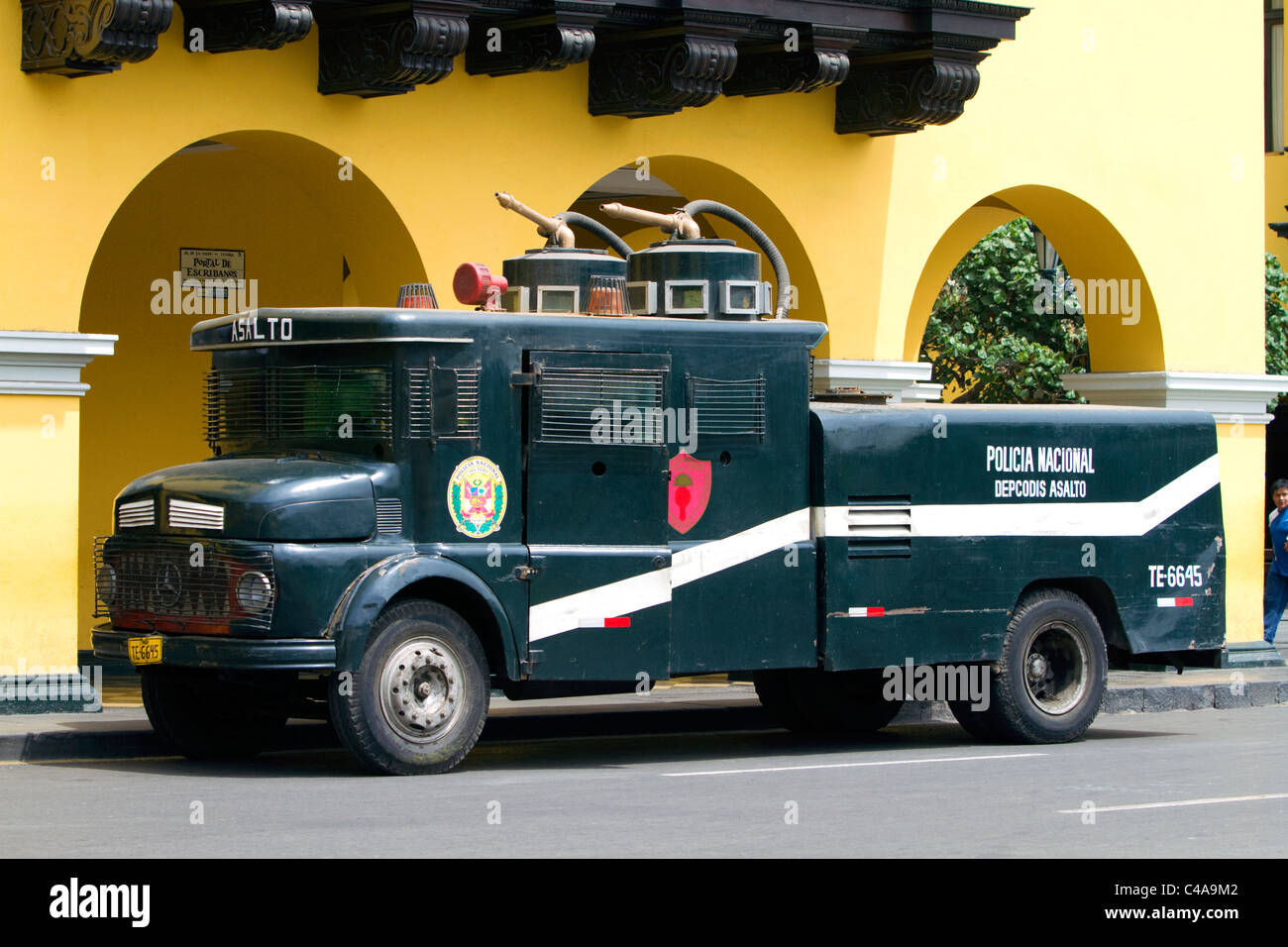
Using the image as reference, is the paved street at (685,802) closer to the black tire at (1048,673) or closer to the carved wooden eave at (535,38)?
the black tire at (1048,673)

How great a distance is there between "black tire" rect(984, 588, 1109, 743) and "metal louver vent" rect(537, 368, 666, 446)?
2742 millimetres

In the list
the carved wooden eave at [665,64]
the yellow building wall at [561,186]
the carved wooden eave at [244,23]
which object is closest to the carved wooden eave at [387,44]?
the yellow building wall at [561,186]

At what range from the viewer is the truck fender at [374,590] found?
1038cm

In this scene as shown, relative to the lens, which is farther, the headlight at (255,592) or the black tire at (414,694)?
the black tire at (414,694)

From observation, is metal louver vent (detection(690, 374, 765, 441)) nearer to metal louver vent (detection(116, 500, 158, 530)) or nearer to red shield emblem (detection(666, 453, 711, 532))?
red shield emblem (detection(666, 453, 711, 532))

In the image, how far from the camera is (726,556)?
38.3 ft

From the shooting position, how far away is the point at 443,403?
35.7 feet

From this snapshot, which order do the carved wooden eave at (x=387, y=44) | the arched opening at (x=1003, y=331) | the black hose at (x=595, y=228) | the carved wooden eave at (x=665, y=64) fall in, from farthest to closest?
the arched opening at (x=1003, y=331) → the carved wooden eave at (x=665, y=64) → the carved wooden eave at (x=387, y=44) → the black hose at (x=595, y=228)

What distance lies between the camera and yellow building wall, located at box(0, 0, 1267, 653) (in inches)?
507

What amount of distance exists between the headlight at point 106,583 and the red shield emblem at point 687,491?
116 inches

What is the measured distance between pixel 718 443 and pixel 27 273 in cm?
430

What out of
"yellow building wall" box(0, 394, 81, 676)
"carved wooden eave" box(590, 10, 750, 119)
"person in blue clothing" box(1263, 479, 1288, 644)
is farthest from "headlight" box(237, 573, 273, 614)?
"person in blue clothing" box(1263, 479, 1288, 644)

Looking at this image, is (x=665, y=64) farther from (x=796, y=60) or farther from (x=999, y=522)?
(x=999, y=522)

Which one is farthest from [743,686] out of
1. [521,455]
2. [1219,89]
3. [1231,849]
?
[1231,849]
